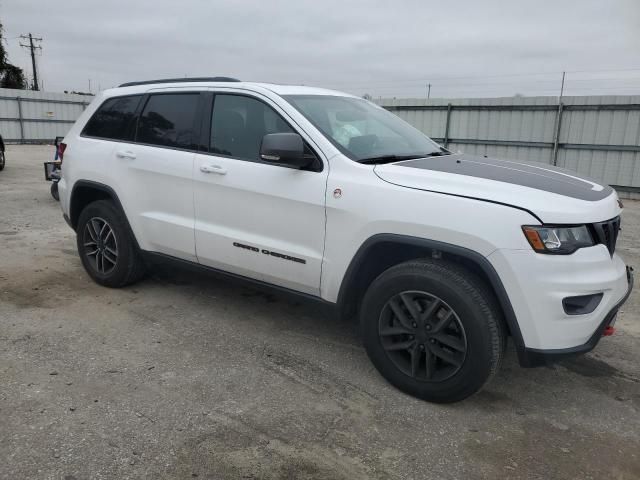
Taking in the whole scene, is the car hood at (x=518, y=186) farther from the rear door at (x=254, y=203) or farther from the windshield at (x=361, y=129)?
the rear door at (x=254, y=203)

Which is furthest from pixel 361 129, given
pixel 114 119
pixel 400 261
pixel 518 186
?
pixel 114 119

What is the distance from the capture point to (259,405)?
2.98 metres

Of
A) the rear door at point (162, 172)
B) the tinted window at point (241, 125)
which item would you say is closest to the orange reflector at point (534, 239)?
the tinted window at point (241, 125)

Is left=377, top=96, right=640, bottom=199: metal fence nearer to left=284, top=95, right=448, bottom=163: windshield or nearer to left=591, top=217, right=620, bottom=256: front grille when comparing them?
left=284, top=95, right=448, bottom=163: windshield

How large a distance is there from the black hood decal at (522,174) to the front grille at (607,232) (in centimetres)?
15

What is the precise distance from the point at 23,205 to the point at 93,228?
541 centimetres

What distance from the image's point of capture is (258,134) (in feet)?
12.2

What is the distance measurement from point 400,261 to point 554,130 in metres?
12.1

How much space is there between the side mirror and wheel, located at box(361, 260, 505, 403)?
90 centimetres

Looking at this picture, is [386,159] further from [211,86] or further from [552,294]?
[211,86]

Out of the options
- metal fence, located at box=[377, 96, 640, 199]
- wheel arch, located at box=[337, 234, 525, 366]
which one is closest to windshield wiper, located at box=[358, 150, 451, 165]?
wheel arch, located at box=[337, 234, 525, 366]

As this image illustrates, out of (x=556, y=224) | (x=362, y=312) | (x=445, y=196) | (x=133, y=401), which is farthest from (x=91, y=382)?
(x=556, y=224)

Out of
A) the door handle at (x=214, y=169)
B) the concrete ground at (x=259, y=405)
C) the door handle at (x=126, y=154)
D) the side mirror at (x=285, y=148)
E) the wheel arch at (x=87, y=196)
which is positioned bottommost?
the concrete ground at (x=259, y=405)

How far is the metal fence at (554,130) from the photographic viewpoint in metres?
12.7
